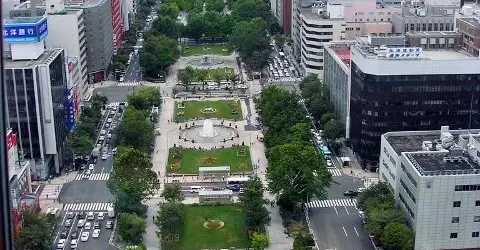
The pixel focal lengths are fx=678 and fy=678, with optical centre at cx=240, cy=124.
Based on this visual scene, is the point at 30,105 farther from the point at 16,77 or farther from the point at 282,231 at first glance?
the point at 282,231

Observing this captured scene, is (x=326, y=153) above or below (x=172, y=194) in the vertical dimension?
below

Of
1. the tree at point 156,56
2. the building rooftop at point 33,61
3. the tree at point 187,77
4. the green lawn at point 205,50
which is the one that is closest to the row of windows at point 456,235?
the building rooftop at point 33,61

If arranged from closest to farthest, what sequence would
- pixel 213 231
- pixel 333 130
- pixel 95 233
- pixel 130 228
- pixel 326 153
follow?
pixel 130 228, pixel 95 233, pixel 213 231, pixel 326 153, pixel 333 130

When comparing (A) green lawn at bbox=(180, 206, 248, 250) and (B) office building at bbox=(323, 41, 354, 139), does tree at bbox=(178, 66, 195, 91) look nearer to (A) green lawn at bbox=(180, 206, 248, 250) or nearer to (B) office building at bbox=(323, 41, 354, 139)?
(B) office building at bbox=(323, 41, 354, 139)

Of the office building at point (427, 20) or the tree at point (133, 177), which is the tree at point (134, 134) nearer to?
the tree at point (133, 177)

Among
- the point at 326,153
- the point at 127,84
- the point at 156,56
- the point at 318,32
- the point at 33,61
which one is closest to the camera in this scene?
the point at 33,61

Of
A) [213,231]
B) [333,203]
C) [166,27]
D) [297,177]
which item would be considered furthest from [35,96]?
[166,27]

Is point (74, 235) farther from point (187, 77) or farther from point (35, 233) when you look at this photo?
point (187, 77)
